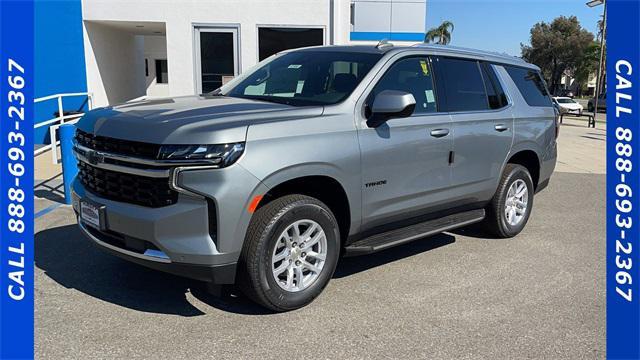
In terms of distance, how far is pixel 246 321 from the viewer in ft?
12.5

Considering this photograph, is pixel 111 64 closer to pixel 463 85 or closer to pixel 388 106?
pixel 463 85

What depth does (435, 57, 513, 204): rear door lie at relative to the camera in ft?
16.6

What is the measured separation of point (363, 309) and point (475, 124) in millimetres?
2229

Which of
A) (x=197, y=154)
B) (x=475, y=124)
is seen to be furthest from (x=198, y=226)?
(x=475, y=124)

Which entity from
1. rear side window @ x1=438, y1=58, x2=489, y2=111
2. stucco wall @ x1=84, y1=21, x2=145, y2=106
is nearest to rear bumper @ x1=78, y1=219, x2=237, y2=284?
Answer: rear side window @ x1=438, y1=58, x2=489, y2=111

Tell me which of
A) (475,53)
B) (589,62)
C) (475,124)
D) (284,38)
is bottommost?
(475,124)

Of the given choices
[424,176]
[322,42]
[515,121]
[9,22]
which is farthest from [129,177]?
[322,42]

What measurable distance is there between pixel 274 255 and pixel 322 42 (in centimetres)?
981

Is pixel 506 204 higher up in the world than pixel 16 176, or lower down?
lower down

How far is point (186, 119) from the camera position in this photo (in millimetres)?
3545

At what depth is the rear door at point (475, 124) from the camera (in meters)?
5.05

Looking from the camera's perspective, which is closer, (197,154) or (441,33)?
(197,154)

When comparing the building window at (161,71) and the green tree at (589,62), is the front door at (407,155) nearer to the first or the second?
the building window at (161,71)

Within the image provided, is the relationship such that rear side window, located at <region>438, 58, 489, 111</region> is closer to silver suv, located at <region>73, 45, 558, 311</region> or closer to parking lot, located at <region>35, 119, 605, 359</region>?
silver suv, located at <region>73, 45, 558, 311</region>
